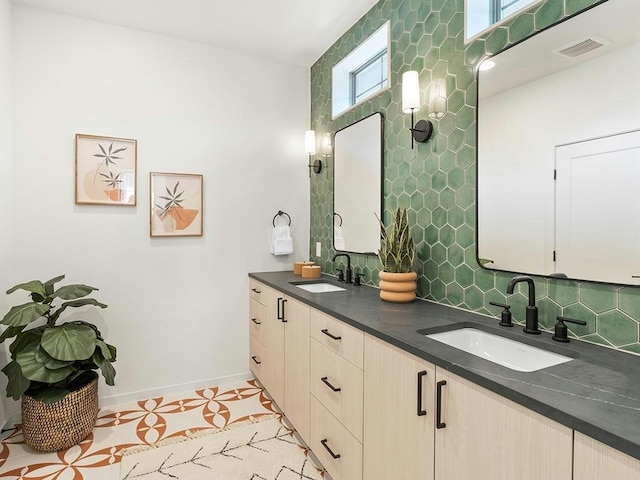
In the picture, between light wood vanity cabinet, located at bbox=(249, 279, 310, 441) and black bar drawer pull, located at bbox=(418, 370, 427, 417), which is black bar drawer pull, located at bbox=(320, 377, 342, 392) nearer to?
light wood vanity cabinet, located at bbox=(249, 279, 310, 441)

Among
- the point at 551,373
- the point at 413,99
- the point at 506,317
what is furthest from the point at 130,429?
the point at 413,99

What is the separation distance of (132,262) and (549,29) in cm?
280

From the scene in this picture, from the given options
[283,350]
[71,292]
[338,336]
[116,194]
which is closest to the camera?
[338,336]

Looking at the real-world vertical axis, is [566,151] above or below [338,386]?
above

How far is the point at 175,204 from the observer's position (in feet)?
9.25

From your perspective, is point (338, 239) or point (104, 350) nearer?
point (104, 350)

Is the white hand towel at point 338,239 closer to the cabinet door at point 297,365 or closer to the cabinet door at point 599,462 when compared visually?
the cabinet door at point 297,365

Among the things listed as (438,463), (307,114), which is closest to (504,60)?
(438,463)

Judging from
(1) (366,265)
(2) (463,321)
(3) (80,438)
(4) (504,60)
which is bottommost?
(3) (80,438)

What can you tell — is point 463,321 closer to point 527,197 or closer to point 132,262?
point 527,197

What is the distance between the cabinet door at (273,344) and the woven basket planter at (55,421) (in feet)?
3.72

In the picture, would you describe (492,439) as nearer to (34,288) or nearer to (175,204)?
(34,288)

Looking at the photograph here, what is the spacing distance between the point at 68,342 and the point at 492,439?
2135mm

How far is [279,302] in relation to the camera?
238cm
